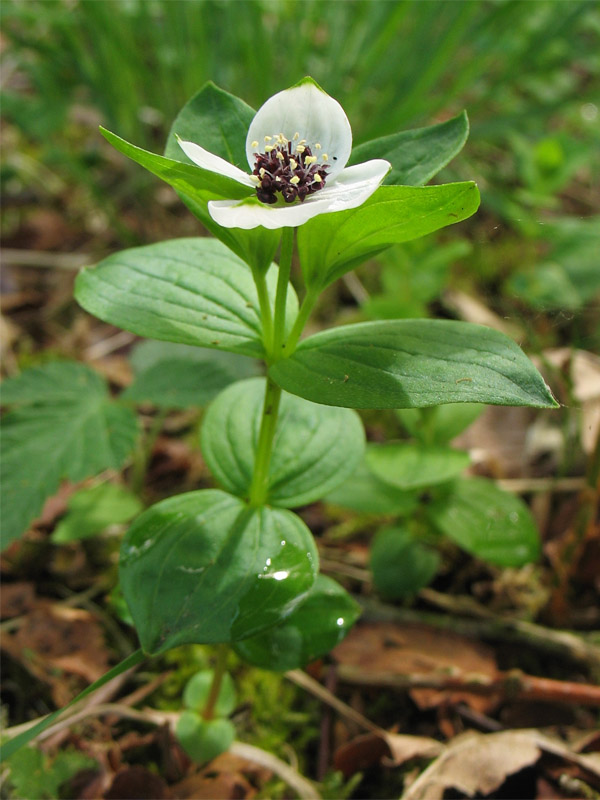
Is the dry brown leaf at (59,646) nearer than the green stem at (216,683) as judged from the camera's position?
No

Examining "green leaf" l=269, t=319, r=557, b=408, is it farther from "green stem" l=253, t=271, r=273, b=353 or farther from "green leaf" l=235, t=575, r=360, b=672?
"green leaf" l=235, t=575, r=360, b=672

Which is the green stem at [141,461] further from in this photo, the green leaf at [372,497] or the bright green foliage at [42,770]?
the bright green foliage at [42,770]

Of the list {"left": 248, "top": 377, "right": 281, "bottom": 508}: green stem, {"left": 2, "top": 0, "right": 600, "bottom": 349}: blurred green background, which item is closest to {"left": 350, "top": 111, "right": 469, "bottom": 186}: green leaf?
{"left": 248, "top": 377, "right": 281, "bottom": 508}: green stem

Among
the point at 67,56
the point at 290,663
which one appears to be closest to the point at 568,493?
the point at 290,663

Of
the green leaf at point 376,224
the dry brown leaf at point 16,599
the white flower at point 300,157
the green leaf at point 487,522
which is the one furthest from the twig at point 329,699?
the white flower at point 300,157

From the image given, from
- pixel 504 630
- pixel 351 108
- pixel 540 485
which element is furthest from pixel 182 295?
pixel 351 108

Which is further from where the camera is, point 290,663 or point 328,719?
point 328,719

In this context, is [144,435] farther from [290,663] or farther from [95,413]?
[290,663]
